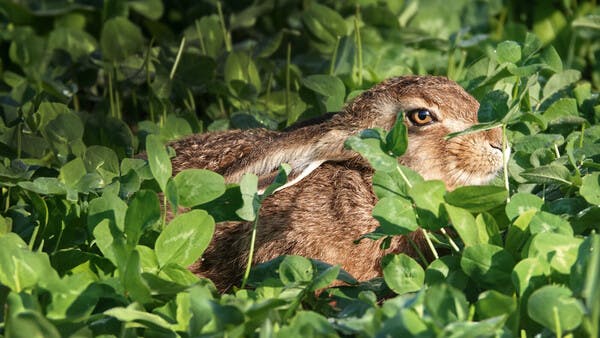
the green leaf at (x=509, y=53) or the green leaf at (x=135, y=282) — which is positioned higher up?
the green leaf at (x=509, y=53)

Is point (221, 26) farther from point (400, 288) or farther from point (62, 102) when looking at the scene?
point (400, 288)

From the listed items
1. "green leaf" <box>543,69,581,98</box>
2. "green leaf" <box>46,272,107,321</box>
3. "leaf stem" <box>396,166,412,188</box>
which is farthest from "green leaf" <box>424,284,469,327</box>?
"green leaf" <box>543,69,581,98</box>

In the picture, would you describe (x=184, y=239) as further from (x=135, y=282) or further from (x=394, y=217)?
(x=394, y=217)

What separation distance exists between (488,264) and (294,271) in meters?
0.66

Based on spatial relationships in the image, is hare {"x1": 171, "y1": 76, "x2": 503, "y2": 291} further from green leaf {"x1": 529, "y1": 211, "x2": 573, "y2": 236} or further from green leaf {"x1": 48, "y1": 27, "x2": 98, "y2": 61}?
green leaf {"x1": 48, "y1": 27, "x2": 98, "y2": 61}

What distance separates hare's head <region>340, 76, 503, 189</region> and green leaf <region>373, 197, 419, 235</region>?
3.41ft

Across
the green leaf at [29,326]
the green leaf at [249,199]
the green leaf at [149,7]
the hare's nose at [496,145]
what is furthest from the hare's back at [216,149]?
the green leaf at [149,7]

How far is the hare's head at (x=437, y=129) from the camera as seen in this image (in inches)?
188

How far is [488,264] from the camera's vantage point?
3605 millimetres

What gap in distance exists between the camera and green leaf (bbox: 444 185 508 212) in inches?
146

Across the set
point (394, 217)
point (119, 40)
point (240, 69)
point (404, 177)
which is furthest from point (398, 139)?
point (119, 40)

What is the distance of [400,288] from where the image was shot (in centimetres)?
368

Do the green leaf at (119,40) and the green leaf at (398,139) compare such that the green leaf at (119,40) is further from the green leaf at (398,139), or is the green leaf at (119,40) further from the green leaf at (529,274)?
the green leaf at (529,274)

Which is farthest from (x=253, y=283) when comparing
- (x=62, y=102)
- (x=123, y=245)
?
(x=62, y=102)
